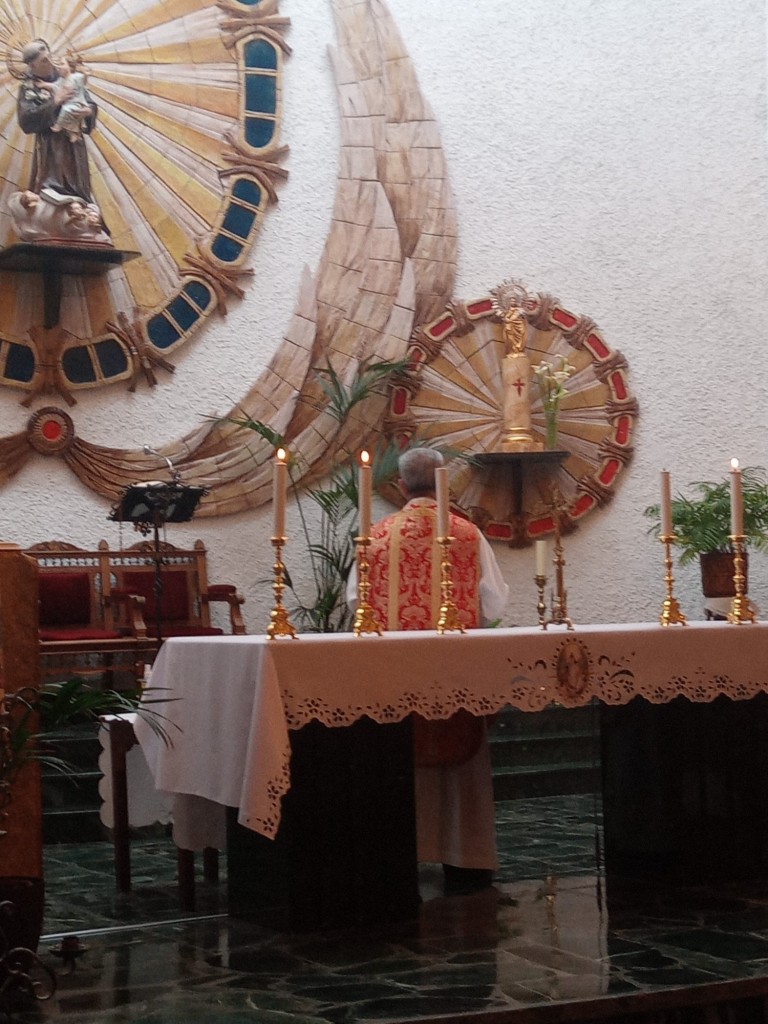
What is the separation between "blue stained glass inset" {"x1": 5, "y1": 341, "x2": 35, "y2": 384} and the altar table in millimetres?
3774

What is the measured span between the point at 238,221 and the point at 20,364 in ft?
5.33

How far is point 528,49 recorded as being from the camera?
32.3 feet

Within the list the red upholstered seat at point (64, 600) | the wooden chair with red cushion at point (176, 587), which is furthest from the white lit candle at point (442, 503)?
the red upholstered seat at point (64, 600)

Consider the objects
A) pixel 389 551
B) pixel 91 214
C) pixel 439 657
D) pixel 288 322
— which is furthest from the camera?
pixel 288 322

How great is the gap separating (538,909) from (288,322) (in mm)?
4935

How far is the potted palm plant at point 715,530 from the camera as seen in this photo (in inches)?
363

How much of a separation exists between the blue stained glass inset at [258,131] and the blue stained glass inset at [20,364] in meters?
1.93

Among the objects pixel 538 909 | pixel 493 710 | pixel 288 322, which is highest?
pixel 288 322

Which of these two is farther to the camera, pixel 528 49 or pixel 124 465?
pixel 528 49

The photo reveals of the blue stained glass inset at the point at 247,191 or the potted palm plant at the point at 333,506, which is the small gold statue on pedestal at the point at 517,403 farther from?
the blue stained glass inset at the point at 247,191

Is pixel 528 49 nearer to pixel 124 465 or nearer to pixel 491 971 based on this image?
pixel 124 465

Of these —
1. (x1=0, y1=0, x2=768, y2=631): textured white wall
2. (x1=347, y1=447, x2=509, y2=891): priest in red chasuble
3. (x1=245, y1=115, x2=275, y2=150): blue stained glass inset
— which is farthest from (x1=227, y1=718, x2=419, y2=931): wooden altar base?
(x1=245, y1=115, x2=275, y2=150): blue stained glass inset

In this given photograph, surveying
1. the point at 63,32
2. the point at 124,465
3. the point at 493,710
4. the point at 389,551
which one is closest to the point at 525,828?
the point at 389,551

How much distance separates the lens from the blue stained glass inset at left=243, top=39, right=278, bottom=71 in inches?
359
